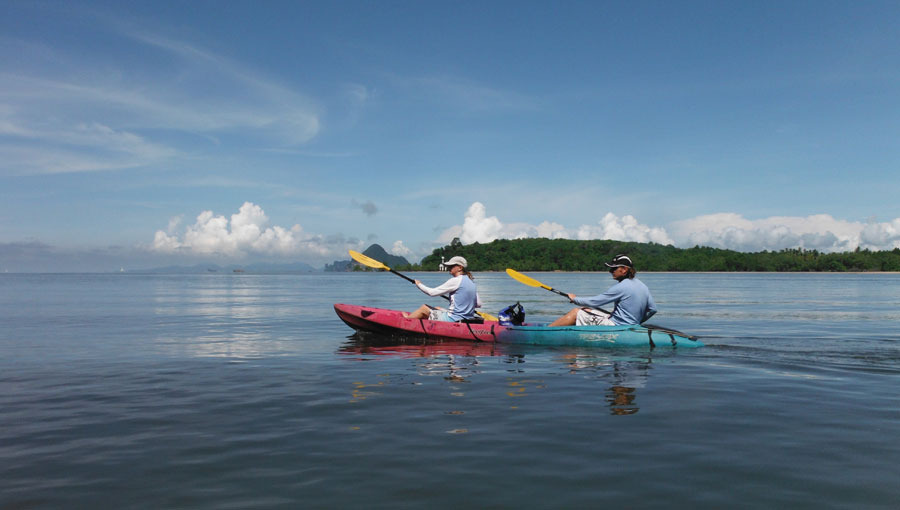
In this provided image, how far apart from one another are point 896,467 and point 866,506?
1.21 meters

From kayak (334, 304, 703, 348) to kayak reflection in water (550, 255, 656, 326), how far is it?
0.37 metres

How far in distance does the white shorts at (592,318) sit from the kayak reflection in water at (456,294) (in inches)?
111

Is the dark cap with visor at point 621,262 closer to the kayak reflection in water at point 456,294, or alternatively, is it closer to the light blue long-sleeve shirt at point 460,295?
the kayak reflection in water at point 456,294

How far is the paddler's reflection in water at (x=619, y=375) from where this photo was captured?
8.28 m

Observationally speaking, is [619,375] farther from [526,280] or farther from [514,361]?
[526,280]

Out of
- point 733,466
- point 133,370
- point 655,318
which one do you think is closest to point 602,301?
point 733,466

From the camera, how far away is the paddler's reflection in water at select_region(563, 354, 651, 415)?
828 centimetres

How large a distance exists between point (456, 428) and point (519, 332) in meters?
8.23

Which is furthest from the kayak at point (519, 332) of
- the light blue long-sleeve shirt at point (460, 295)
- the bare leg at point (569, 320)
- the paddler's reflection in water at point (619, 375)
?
the paddler's reflection in water at point (619, 375)

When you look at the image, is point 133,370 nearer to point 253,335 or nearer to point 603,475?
point 253,335

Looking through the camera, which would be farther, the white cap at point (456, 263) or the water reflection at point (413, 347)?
the white cap at point (456, 263)

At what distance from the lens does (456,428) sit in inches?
277

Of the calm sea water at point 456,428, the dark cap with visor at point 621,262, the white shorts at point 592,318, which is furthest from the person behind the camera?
the white shorts at point 592,318

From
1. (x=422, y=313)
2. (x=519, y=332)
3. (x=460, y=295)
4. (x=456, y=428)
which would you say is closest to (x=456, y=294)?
(x=460, y=295)
